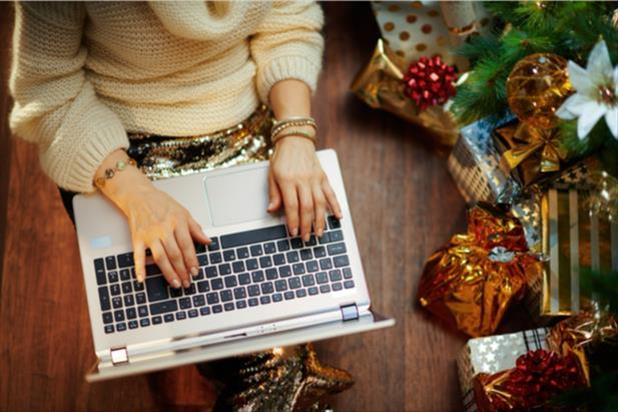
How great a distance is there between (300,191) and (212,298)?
21 cm

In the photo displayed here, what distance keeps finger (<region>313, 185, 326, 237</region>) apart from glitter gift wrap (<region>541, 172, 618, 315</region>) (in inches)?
16.6

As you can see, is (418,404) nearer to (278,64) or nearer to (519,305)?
(519,305)

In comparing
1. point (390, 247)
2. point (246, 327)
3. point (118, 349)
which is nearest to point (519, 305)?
point (390, 247)

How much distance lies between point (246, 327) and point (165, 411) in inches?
19.1

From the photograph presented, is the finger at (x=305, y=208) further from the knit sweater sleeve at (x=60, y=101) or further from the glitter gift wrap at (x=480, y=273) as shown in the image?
the glitter gift wrap at (x=480, y=273)

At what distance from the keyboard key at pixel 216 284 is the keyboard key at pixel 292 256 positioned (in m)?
0.11

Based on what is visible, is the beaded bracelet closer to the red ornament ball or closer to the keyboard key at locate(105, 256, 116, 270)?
the keyboard key at locate(105, 256, 116, 270)

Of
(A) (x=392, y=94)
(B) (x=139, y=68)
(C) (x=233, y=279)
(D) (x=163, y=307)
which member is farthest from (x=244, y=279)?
(A) (x=392, y=94)

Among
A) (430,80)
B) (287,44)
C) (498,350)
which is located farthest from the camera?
(430,80)

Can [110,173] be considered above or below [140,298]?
above

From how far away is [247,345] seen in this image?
2.87ft

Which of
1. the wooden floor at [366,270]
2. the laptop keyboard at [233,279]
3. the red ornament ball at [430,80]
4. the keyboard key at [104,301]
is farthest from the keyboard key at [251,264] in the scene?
the red ornament ball at [430,80]

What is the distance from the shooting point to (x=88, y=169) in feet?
3.18

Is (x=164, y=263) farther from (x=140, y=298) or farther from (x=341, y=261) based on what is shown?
(x=341, y=261)
